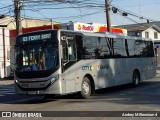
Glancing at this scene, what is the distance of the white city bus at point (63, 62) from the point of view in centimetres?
1574

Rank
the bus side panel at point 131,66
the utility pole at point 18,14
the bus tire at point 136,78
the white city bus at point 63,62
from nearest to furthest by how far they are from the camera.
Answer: the white city bus at point 63,62
the bus side panel at point 131,66
the bus tire at point 136,78
the utility pole at point 18,14

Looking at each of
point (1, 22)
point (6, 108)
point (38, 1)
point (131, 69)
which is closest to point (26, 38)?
point (6, 108)

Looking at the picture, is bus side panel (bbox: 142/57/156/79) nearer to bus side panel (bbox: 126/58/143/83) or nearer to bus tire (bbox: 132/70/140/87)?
bus side panel (bbox: 126/58/143/83)

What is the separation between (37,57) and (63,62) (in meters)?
1.11

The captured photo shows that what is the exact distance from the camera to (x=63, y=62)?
15.9 m

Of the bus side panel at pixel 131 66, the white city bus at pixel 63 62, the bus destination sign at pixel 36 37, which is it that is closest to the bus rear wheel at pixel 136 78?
the bus side panel at pixel 131 66

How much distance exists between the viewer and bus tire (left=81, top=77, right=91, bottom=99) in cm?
1720

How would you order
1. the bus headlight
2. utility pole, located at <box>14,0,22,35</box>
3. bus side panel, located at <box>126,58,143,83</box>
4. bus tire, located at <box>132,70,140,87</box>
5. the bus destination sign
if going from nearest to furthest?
the bus headlight → the bus destination sign → bus side panel, located at <box>126,58,143,83</box> → bus tire, located at <box>132,70,140,87</box> → utility pole, located at <box>14,0,22,35</box>

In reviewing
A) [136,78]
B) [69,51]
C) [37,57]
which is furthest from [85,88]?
[136,78]

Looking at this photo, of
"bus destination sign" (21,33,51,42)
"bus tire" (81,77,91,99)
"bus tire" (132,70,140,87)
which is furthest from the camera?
"bus tire" (132,70,140,87)

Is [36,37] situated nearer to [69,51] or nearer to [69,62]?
[69,51]

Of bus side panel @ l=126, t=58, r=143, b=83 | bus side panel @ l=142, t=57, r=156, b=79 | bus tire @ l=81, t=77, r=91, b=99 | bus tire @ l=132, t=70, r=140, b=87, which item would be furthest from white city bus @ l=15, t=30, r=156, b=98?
bus side panel @ l=142, t=57, r=156, b=79

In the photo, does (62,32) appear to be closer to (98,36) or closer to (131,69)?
(98,36)

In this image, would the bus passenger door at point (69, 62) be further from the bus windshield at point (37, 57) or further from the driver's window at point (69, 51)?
the bus windshield at point (37, 57)
